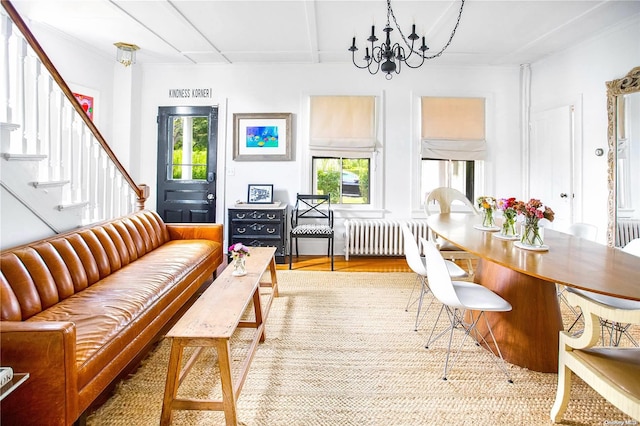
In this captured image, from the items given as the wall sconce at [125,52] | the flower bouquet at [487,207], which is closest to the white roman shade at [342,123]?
the flower bouquet at [487,207]

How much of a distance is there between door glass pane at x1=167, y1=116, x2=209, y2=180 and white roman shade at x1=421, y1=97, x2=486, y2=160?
3.27 m

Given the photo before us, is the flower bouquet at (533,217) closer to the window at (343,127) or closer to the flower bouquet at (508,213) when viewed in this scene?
the flower bouquet at (508,213)

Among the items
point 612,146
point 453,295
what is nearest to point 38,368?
point 453,295

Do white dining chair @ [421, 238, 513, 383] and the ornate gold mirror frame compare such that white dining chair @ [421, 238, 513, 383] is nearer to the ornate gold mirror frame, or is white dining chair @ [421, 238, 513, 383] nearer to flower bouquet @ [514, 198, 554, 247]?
flower bouquet @ [514, 198, 554, 247]

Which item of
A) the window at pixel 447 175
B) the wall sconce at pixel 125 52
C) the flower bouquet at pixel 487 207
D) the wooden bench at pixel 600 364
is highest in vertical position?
the wall sconce at pixel 125 52

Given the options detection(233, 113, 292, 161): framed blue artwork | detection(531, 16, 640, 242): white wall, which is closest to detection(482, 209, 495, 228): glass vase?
detection(531, 16, 640, 242): white wall

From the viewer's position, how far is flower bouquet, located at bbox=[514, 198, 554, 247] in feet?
7.13

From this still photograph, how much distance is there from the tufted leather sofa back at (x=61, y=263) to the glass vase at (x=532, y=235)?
9.81 feet

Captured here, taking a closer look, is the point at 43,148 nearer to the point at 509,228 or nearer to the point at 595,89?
the point at 509,228

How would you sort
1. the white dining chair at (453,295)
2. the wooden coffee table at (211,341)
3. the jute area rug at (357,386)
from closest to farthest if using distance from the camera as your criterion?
the wooden coffee table at (211,341), the jute area rug at (357,386), the white dining chair at (453,295)

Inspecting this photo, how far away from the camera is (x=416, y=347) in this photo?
2.32m

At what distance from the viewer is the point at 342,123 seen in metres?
4.83

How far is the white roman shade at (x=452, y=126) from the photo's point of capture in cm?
484

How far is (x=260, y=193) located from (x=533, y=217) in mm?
3521
